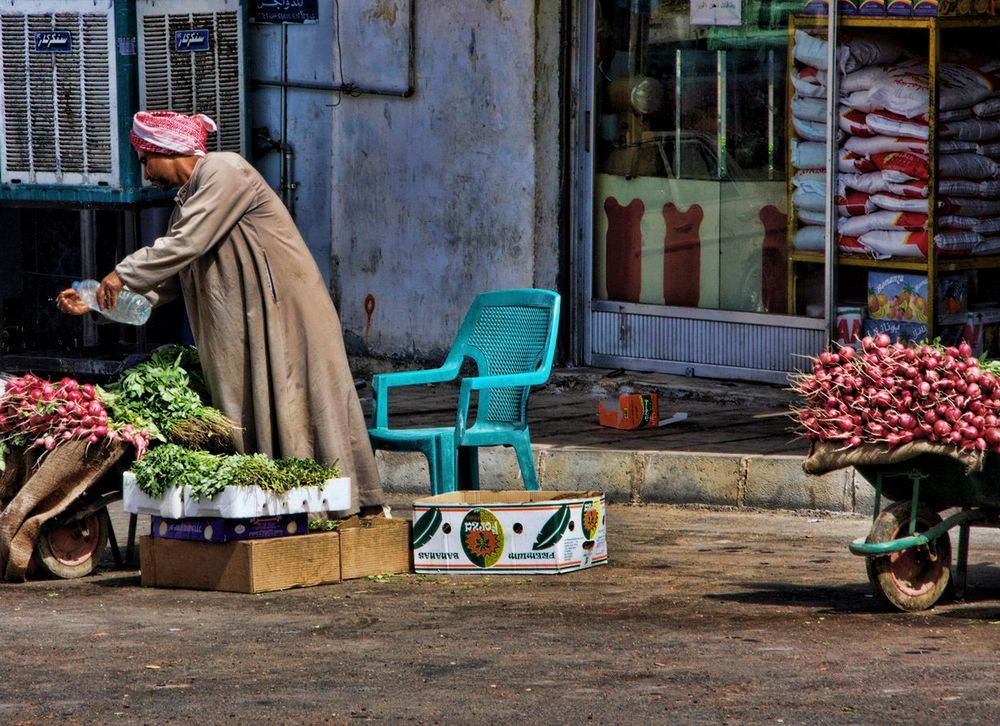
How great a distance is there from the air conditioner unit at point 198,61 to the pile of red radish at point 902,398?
6.52m

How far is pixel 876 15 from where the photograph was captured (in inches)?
410

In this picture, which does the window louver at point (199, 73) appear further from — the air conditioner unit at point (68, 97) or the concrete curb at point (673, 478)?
the concrete curb at point (673, 478)

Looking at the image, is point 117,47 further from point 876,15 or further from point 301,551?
point 301,551

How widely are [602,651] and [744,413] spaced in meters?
4.46

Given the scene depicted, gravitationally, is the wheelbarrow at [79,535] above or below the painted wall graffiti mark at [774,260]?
below

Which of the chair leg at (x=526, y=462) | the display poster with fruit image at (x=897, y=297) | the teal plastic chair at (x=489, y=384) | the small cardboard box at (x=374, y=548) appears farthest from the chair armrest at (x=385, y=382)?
the display poster with fruit image at (x=897, y=297)

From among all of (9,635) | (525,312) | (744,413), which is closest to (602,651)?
(9,635)

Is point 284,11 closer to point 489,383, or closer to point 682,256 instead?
point 682,256

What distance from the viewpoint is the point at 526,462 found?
8594mm

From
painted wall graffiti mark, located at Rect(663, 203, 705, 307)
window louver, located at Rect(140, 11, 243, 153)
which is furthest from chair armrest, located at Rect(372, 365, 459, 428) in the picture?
window louver, located at Rect(140, 11, 243, 153)

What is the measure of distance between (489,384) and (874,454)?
1.95 meters

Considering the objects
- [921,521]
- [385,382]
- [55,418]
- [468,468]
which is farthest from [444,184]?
[921,521]

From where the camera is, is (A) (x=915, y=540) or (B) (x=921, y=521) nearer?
(A) (x=915, y=540)

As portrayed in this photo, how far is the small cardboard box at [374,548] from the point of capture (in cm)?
775
